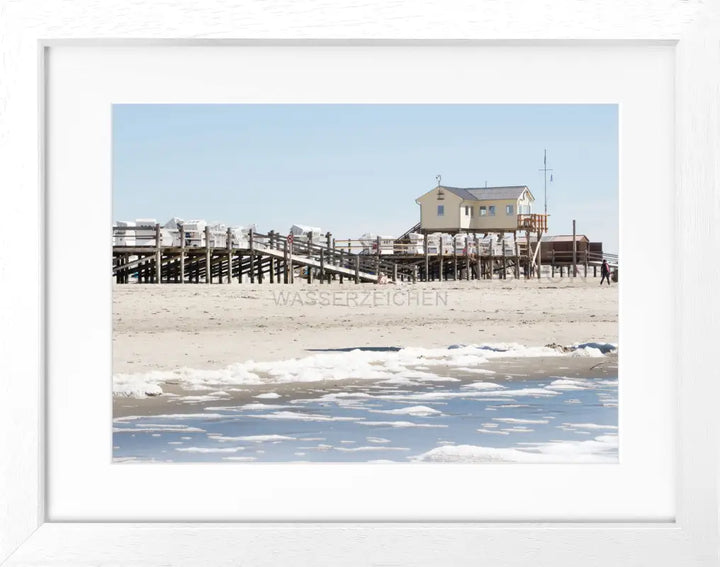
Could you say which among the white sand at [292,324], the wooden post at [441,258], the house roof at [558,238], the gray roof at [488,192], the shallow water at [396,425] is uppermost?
the gray roof at [488,192]

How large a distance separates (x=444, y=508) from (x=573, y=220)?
199 cm

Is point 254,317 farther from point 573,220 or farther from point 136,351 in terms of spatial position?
point 573,220

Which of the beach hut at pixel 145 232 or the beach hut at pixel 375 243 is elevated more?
the beach hut at pixel 145 232

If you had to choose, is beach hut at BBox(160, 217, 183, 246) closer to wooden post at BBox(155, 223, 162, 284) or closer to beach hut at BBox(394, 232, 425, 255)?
wooden post at BBox(155, 223, 162, 284)

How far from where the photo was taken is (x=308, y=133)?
13.8 feet

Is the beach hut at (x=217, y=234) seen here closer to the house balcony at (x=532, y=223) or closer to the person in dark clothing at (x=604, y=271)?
the house balcony at (x=532, y=223)

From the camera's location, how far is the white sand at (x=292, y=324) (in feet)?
15.7

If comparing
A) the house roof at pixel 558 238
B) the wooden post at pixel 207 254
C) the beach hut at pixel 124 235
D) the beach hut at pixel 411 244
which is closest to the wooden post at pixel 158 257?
the beach hut at pixel 124 235

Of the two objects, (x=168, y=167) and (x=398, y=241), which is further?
(x=168, y=167)

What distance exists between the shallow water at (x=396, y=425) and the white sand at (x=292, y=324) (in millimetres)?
769
